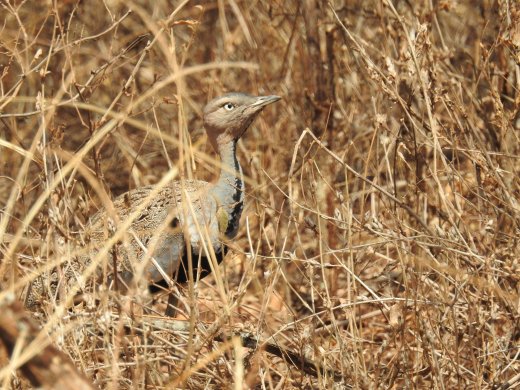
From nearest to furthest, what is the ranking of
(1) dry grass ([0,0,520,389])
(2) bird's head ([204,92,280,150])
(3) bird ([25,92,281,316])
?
(1) dry grass ([0,0,520,389]) < (3) bird ([25,92,281,316]) < (2) bird's head ([204,92,280,150])

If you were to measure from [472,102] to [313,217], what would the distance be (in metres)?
1.30

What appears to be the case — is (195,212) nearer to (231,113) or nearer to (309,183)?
(231,113)

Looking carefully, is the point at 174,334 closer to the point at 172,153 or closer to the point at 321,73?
the point at 321,73

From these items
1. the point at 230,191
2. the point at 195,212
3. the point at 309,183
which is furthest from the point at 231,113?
the point at 309,183

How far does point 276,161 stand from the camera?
220 inches

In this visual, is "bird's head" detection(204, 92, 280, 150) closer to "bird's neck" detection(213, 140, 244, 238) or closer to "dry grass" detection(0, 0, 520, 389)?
"bird's neck" detection(213, 140, 244, 238)

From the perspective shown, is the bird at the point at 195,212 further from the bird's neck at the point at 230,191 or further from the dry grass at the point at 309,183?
the dry grass at the point at 309,183

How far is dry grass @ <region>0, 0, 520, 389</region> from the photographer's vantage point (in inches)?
125

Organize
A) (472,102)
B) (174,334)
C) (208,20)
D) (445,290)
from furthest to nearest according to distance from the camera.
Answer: (208,20) < (472,102) < (174,334) < (445,290)

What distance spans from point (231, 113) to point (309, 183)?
123 centimetres

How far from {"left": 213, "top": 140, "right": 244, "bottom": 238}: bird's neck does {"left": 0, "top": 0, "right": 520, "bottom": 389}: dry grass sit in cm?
18

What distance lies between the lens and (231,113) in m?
4.70

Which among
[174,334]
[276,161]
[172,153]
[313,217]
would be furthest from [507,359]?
[172,153]

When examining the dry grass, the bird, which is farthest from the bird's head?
the dry grass
